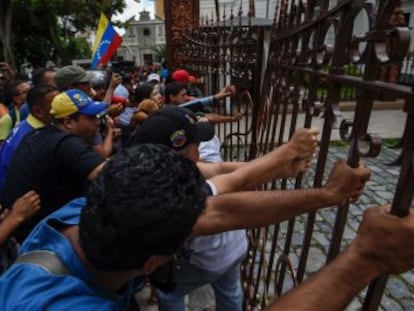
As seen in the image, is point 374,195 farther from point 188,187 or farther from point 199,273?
point 188,187

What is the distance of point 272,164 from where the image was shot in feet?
5.60

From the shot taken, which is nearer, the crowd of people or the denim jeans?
the crowd of people

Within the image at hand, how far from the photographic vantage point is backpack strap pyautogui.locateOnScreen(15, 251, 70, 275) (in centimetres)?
104

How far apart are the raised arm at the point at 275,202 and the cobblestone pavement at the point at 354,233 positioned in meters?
0.27

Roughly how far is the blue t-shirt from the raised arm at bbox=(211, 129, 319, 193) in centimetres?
Result: 81

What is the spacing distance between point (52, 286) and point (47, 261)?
4.3 inches

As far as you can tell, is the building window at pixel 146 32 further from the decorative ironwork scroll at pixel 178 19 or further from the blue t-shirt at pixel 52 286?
the blue t-shirt at pixel 52 286

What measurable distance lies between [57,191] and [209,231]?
1192 mm

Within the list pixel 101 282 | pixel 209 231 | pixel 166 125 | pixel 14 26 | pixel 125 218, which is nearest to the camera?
pixel 125 218

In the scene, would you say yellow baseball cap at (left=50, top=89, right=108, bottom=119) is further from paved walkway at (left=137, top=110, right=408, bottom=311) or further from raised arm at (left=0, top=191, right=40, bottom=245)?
paved walkway at (left=137, top=110, right=408, bottom=311)

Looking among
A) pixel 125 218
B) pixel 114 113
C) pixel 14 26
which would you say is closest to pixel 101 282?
pixel 125 218

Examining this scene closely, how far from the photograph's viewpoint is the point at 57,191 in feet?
7.33

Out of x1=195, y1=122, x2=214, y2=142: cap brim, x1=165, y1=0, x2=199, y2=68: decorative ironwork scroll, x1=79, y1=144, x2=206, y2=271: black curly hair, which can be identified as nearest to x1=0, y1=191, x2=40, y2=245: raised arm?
x1=195, y1=122, x2=214, y2=142: cap brim

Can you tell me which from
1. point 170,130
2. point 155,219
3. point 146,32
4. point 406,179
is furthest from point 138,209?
point 146,32
